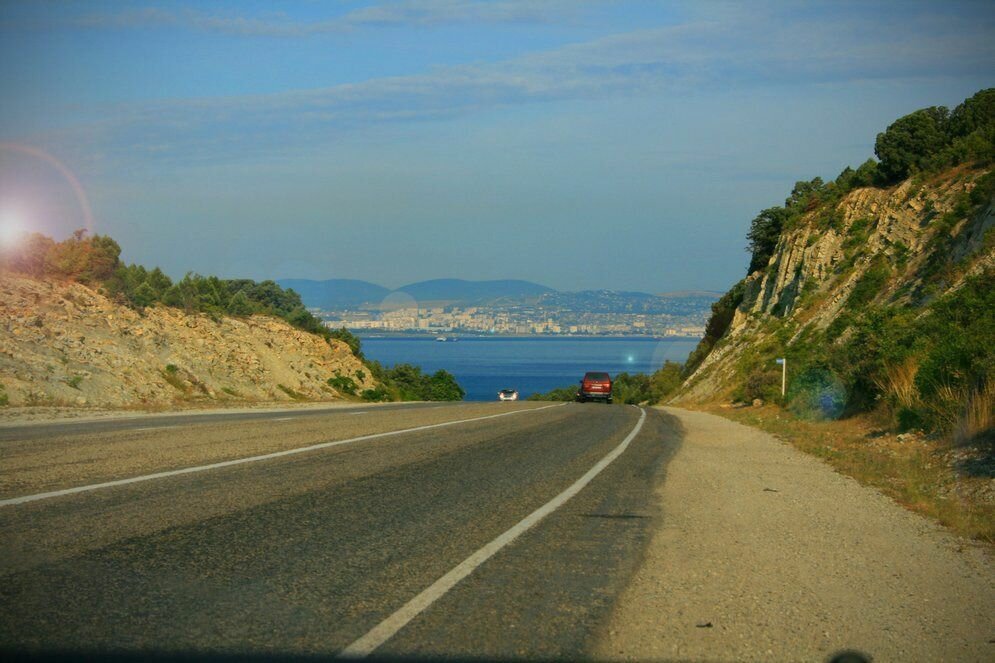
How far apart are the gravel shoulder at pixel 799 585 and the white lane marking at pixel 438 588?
115 centimetres

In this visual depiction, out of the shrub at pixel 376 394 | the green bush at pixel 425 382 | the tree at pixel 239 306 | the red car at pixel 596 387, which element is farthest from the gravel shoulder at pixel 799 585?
the green bush at pixel 425 382

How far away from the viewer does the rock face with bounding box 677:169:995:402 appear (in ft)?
123

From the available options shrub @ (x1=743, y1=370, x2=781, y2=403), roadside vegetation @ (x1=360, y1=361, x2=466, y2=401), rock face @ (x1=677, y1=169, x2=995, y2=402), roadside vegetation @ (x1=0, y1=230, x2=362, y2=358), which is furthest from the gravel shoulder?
roadside vegetation @ (x1=360, y1=361, x2=466, y2=401)

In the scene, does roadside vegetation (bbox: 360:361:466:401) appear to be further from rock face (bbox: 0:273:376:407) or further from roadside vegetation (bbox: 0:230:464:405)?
rock face (bbox: 0:273:376:407)

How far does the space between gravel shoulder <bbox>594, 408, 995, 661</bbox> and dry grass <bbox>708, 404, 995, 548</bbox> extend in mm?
327

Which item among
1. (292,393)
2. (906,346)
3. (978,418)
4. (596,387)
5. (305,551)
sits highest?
(906,346)

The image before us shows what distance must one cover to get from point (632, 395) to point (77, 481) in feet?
250

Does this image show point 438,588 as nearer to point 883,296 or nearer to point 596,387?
point 883,296

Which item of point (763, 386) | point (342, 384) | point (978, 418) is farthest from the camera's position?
point (342, 384)

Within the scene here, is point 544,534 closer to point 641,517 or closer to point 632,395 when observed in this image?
point 641,517

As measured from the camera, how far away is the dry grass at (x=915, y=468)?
382 inches

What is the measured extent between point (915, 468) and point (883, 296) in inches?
A: 1052

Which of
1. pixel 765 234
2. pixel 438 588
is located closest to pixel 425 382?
pixel 765 234

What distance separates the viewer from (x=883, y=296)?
124ft
